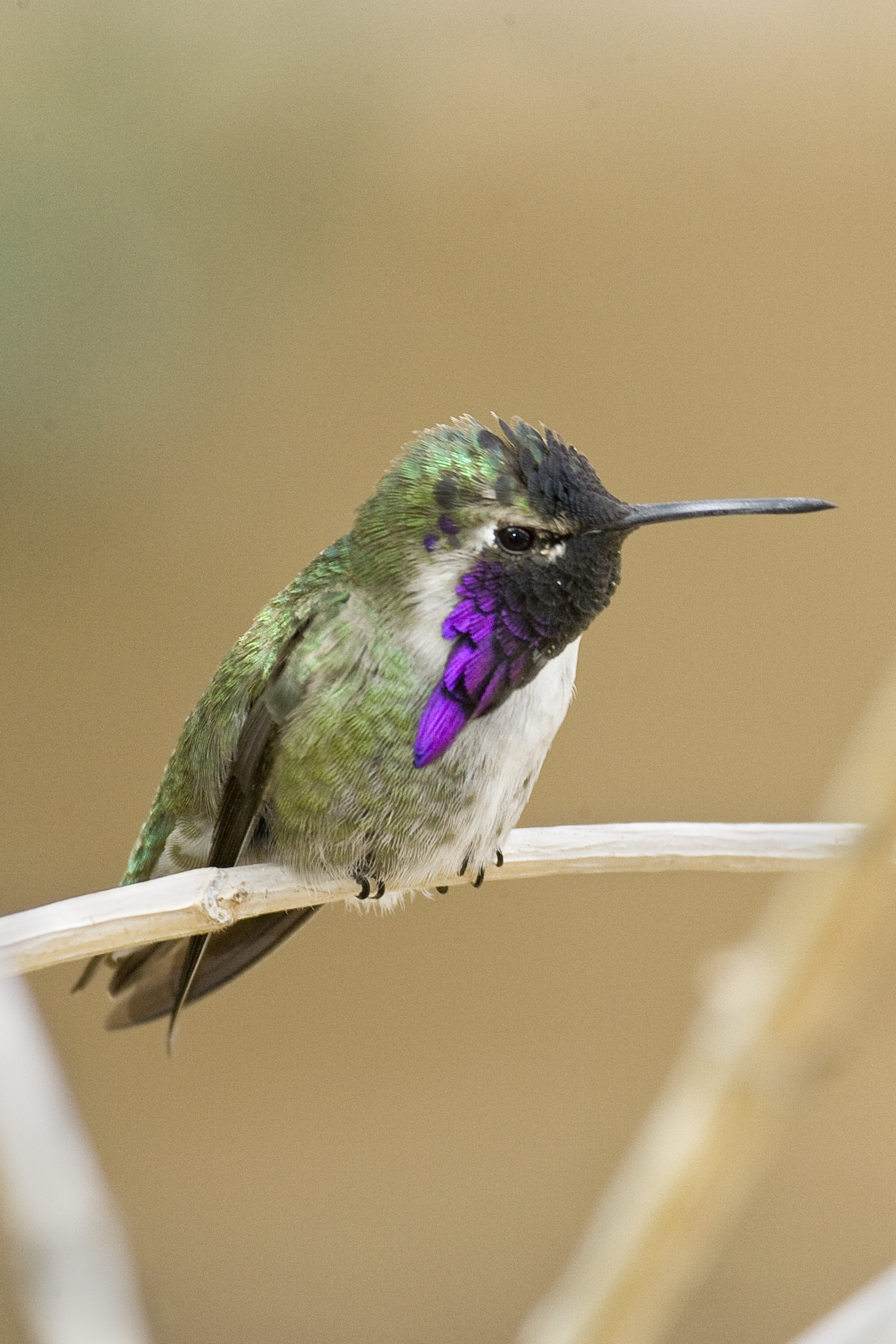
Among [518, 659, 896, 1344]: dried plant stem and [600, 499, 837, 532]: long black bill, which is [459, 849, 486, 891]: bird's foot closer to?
[600, 499, 837, 532]: long black bill

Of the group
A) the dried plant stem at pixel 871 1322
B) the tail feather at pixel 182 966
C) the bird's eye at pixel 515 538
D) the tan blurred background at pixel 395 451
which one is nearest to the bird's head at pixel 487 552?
the bird's eye at pixel 515 538

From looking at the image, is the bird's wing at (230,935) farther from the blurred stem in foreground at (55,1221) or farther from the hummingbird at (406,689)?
the blurred stem in foreground at (55,1221)

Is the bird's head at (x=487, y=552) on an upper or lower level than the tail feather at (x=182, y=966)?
upper

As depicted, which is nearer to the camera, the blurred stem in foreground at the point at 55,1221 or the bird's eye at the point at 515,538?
the blurred stem in foreground at the point at 55,1221

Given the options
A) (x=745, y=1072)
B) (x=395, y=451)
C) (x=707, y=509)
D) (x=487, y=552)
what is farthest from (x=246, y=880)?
(x=395, y=451)

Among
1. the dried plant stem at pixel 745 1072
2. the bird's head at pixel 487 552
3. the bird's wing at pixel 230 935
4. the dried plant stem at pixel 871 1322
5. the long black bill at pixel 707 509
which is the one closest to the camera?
the dried plant stem at pixel 745 1072

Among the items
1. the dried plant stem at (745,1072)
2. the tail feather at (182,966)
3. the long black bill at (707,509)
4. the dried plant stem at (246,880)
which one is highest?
the long black bill at (707,509)

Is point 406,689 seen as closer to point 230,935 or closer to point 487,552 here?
point 487,552
